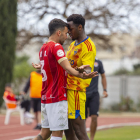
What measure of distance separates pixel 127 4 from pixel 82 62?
606 inches

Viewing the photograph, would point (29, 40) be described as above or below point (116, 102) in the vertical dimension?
above

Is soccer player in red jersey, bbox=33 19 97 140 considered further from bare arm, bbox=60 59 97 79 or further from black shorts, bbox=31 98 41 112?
black shorts, bbox=31 98 41 112

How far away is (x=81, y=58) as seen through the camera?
4496 mm

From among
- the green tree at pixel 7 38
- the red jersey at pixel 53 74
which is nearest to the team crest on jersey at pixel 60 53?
the red jersey at pixel 53 74

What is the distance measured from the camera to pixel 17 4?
1945cm

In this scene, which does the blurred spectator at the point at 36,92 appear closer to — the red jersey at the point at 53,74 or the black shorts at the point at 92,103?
the black shorts at the point at 92,103

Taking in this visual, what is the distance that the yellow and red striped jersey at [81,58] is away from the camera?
4.44m

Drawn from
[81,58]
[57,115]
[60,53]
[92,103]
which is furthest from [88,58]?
[92,103]

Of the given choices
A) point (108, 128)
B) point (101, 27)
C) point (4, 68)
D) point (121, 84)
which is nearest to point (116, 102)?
point (121, 84)

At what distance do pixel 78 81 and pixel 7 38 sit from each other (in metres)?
15.0

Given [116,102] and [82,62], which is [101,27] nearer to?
[116,102]

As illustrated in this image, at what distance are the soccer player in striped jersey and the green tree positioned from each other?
14.7m

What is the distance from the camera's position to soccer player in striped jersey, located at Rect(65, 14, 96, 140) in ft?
14.6

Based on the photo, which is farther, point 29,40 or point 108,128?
point 29,40
